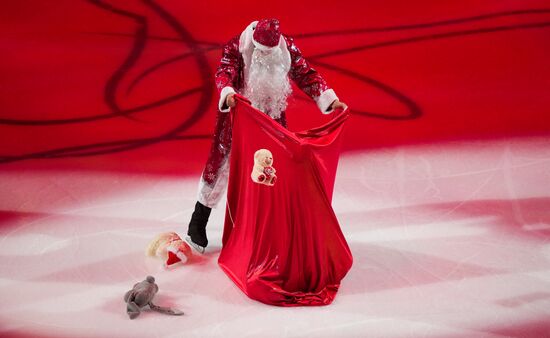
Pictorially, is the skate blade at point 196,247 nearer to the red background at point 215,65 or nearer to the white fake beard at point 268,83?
the white fake beard at point 268,83

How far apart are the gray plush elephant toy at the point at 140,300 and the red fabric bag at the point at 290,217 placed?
42 cm

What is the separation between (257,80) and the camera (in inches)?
138

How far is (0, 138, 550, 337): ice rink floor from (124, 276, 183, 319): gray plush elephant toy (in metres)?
0.04

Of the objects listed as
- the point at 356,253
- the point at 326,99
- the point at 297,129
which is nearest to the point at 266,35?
the point at 326,99

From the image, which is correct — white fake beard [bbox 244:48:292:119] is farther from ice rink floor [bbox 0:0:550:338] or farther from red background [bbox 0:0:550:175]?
red background [bbox 0:0:550:175]

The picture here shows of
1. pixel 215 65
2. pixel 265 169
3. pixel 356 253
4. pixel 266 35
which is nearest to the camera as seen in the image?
pixel 265 169

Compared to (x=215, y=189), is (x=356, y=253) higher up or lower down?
lower down

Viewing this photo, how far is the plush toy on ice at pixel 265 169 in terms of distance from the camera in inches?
126

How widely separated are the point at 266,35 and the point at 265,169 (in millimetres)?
698

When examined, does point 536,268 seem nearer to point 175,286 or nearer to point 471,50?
point 175,286

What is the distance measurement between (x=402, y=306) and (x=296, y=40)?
128 inches

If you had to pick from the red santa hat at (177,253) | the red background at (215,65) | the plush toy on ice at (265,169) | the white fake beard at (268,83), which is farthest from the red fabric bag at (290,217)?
the red background at (215,65)

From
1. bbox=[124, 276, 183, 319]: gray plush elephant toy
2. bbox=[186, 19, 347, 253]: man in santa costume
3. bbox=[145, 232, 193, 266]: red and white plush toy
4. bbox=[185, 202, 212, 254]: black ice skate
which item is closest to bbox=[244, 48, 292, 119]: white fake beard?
bbox=[186, 19, 347, 253]: man in santa costume

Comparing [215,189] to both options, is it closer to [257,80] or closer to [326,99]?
[257,80]
